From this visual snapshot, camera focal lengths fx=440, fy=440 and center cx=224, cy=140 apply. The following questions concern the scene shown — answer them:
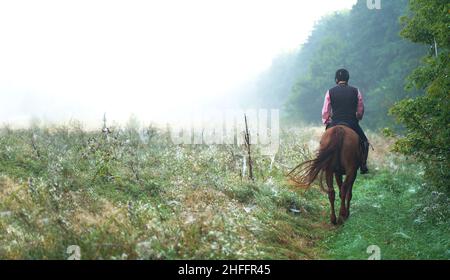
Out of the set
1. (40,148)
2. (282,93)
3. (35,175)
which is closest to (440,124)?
(35,175)

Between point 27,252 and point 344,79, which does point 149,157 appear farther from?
point 27,252

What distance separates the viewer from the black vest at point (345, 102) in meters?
9.16

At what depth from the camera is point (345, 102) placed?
917 centimetres

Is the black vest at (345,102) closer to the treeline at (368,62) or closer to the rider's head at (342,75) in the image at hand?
the rider's head at (342,75)

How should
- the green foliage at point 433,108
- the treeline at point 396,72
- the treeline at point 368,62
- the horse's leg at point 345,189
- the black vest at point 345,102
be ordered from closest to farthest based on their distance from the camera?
the green foliage at point 433,108 < the treeline at point 396,72 < the horse's leg at point 345,189 < the black vest at point 345,102 < the treeline at point 368,62

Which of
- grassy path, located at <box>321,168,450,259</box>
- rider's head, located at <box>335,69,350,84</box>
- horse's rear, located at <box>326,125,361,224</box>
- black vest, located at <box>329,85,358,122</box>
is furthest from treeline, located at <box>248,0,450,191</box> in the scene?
rider's head, located at <box>335,69,350,84</box>

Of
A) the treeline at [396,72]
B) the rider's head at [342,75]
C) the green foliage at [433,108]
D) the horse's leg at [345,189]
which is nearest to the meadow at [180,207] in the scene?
the horse's leg at [345,189]

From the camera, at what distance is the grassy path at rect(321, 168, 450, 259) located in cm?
709

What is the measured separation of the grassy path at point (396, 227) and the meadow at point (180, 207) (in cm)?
2

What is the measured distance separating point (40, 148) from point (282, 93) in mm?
78630

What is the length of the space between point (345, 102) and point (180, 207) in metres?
4.09

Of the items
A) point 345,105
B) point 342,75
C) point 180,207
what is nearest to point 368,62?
point 342,75
